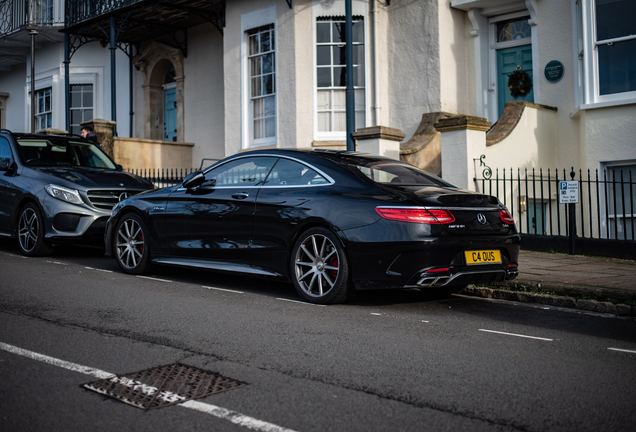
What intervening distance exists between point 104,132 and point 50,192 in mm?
8560

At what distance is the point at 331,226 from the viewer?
6.17 meters

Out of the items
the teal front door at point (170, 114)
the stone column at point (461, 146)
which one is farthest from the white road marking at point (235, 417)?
the teal front door at point (170, 114)

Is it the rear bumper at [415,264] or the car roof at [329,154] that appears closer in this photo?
the rear bumper at [415,264]

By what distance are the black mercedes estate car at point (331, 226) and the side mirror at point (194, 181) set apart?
13 mm

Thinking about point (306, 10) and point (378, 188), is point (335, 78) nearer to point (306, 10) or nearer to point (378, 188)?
point (306, 10)

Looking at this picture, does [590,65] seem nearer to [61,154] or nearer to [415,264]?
[415,264]

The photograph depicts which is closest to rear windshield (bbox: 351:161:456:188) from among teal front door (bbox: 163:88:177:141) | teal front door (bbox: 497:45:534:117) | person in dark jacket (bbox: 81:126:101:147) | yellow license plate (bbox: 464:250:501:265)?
yellow license plate (bbox: 464:250:501:265)

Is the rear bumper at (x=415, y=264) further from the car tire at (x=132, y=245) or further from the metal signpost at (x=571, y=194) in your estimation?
the metal signpost at (x=571, y=194)

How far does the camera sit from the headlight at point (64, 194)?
933 cm

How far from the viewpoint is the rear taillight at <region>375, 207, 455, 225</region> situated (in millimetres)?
5871

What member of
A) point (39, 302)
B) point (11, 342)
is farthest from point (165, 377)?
point (39, 302)

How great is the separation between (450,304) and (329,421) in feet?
11.6

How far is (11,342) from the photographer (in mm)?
4734

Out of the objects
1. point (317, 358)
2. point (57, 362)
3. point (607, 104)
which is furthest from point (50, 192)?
point (607, 104)
